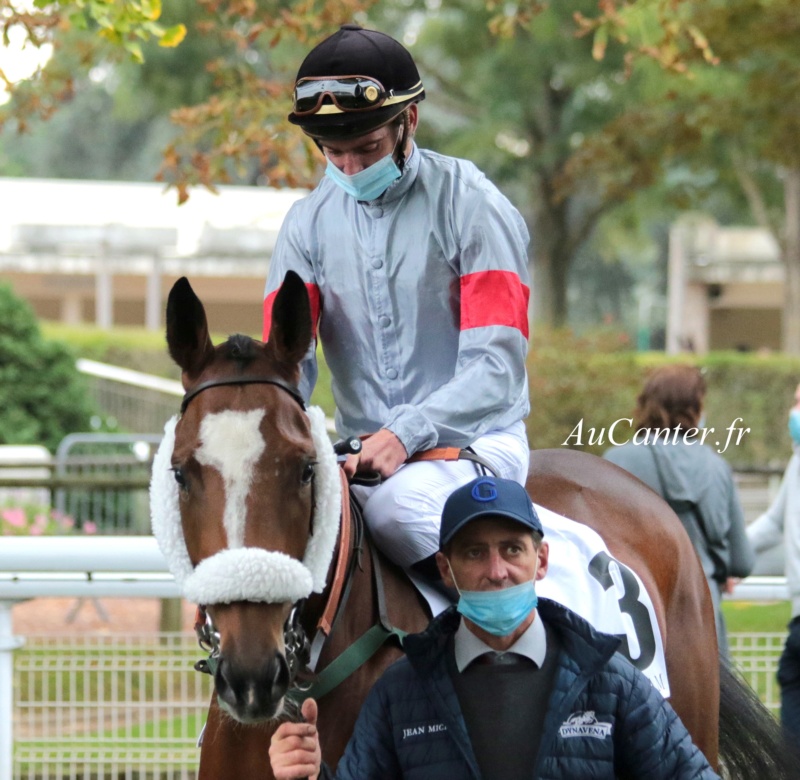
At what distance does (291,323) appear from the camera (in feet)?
8.43

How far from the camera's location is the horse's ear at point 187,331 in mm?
2498

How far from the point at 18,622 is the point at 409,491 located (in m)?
4.09

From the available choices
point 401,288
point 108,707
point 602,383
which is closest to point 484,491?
point 401,288

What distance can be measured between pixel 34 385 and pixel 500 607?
981cm

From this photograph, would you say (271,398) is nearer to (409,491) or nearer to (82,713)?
(409,491)

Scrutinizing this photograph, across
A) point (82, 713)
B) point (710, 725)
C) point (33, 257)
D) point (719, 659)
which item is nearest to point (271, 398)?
point (710, 725)

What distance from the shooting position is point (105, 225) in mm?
23828

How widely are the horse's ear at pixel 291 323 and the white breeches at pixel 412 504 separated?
42cm

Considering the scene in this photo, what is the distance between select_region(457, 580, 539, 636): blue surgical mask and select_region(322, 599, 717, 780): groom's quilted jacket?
0.32 ft

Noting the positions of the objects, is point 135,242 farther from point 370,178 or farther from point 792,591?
point 370,178

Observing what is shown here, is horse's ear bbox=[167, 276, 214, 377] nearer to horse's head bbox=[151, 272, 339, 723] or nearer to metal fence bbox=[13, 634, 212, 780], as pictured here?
horse's head bbox=[151, 272, 339, 723]

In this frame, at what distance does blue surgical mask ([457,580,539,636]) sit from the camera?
2.29 meters

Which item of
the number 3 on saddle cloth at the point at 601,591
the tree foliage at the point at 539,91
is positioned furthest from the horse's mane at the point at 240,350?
the tree foliage at the point at 539,91

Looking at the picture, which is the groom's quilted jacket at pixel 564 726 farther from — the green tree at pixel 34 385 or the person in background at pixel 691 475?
the green tree at pixel 34 385
